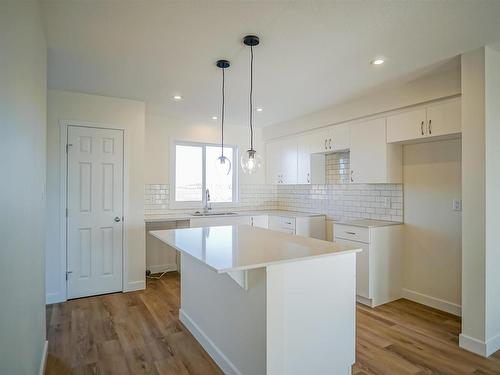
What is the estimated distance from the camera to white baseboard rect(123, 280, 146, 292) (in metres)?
3.80

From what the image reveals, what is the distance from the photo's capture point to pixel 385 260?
11.3 feet

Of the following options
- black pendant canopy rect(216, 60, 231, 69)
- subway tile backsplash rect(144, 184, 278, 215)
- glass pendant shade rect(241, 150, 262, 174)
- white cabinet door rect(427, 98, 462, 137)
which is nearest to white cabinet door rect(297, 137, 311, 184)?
subway tile backsplash rect(144, 184, 278, 215)

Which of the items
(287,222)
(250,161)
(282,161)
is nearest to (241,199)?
(282,161)

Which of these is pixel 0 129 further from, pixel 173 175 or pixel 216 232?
pixel 173 175

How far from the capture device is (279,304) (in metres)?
1.72

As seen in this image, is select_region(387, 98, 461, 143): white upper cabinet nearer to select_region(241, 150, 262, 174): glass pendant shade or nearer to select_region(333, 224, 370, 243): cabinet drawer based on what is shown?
select_region(333, 224, 370, 243): cabinet drawer

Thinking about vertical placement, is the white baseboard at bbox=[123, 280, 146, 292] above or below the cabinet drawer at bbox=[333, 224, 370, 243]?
below

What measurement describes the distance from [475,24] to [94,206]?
13.3 ft

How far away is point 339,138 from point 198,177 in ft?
7.74

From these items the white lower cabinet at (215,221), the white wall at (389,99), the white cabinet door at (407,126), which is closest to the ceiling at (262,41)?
the white wall at (389,99)

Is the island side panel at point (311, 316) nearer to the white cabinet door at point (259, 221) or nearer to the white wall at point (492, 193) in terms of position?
the white wall at point (492, 193)

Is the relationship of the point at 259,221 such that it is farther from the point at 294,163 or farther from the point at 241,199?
the point at 294,163

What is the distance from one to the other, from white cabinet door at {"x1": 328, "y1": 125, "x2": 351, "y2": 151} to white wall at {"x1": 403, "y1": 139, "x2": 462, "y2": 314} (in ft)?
2.36

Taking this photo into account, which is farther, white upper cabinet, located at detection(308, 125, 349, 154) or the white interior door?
white upper cabinet, located at detection(308, 125, 349, 154)
